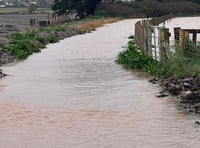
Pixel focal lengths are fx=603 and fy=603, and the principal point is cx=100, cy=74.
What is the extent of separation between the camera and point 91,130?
11.1 m

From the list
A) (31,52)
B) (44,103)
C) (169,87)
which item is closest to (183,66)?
(169,87)

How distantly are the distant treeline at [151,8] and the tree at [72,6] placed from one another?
36.5ft

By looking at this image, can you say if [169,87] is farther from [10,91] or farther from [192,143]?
[192,143]

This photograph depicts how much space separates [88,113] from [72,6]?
6190cm

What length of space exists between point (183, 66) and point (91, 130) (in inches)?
248

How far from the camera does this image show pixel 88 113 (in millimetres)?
12859

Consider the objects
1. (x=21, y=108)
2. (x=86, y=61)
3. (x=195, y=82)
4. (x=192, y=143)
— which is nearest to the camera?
(x=192, y=143)

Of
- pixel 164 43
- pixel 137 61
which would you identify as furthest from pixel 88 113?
pixel 137 61

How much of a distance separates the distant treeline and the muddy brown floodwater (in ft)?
235

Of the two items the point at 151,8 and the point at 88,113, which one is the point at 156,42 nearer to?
the point at 88,113

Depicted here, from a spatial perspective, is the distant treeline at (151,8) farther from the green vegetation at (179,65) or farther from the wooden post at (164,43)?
the green vegetation at (179,65)

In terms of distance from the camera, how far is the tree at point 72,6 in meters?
73.7

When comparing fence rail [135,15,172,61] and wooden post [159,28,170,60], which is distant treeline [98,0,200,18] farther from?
wooden post [159,28,170,60]

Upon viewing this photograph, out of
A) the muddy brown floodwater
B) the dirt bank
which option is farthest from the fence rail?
the dirt bank
